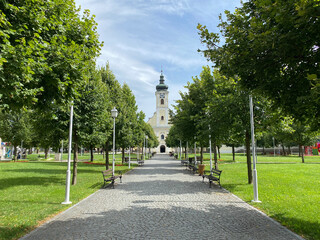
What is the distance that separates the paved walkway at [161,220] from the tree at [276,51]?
3.12 metres

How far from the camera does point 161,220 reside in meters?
6.39

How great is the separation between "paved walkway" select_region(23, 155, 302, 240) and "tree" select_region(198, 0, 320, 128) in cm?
312

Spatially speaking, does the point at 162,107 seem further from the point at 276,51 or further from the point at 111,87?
the point at 276,51

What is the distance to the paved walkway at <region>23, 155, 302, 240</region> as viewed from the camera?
5.31 m

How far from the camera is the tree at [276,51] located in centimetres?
424

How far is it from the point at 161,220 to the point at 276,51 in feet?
16.7

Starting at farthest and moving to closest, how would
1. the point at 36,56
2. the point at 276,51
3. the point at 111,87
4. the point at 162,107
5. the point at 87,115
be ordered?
the point at 162,107
the point at 111,87
the point at 87,115
the point at 36,56
the point at 276,51

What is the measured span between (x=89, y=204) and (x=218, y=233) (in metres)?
4.90

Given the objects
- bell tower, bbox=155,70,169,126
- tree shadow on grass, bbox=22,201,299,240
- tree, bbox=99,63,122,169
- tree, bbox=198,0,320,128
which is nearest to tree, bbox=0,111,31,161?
→ tree, bbox=99,63,122,169

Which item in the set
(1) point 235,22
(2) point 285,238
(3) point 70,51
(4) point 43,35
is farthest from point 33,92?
(2) point 285,238

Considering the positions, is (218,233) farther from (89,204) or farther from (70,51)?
(70,51)

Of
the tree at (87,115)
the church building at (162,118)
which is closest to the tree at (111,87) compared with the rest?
the tree at (87,115)

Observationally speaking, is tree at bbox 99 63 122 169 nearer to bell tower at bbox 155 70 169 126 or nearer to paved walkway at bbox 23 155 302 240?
paved walkway at bbox 23 155 302 240

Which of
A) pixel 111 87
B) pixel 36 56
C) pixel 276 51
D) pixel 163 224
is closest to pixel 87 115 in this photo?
pixel 36 56
